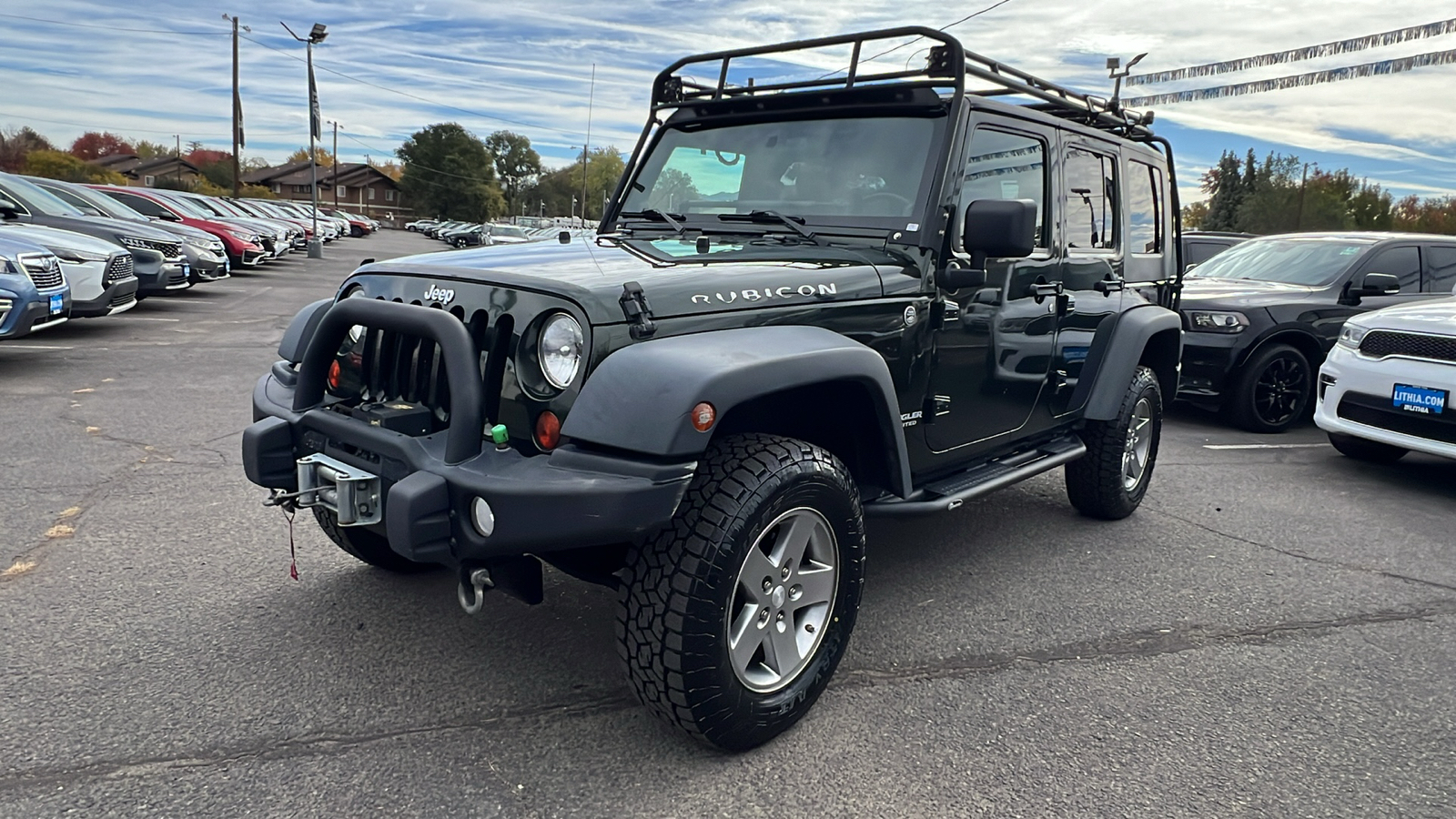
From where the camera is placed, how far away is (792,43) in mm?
3928

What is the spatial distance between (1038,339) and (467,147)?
101993 millimetres

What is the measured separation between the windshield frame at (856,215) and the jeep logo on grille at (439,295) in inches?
49.8

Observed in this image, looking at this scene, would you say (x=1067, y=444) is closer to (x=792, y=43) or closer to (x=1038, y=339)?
(x=1038, y=339)

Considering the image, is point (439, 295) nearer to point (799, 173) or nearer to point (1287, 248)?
point (799, 173)

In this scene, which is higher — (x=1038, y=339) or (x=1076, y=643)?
(x=1038, y=339)

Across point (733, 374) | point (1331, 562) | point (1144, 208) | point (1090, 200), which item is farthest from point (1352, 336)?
point (733, 374)

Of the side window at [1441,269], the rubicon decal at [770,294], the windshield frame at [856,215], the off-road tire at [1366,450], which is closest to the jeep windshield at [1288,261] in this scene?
the side window at [1441,269]

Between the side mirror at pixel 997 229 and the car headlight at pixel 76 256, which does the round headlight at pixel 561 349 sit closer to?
the side mirror at pixel 997 229

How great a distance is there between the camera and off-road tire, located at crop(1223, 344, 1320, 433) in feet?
25.2

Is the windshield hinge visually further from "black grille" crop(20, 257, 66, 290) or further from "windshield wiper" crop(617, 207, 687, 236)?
"black grille" crop(20, 257, 66, 290)

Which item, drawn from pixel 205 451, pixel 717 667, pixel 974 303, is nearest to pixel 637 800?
pixel 717 667

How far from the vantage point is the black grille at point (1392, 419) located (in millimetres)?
5637

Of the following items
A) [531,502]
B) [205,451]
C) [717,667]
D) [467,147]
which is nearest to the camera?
[531,502]

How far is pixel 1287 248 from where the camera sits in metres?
8.86
